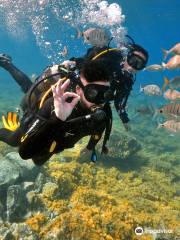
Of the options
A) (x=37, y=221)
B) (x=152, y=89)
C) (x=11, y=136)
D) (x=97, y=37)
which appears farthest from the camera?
(x=152, y=89)

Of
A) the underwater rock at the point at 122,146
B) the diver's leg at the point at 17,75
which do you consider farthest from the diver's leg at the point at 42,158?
the underwater rock at the point at 122,146

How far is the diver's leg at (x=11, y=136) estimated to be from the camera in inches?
187

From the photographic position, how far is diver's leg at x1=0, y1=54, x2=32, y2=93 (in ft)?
21.9

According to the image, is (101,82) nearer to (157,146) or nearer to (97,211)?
(97,211)

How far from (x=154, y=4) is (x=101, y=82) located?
58.0 meters

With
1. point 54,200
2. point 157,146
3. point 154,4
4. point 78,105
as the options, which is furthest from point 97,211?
point 154,4

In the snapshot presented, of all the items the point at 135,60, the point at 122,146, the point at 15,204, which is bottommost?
the point at 15,204

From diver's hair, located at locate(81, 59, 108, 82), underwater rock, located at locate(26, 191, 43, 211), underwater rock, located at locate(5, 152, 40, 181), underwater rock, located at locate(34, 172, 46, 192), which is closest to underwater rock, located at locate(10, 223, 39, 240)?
underwater rock, located at locate(26, 191, 43, 211)

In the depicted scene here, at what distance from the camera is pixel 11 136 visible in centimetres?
490

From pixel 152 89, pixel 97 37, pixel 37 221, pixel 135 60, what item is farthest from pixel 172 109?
pixel 37 221

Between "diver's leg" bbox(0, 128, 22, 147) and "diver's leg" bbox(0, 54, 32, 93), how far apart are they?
1560 mm

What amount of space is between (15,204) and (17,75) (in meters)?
2.84

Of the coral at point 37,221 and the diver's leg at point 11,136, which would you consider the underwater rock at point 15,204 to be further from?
the diver's leg at point 11,136

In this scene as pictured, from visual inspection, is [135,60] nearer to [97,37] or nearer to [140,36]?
[97,37]
